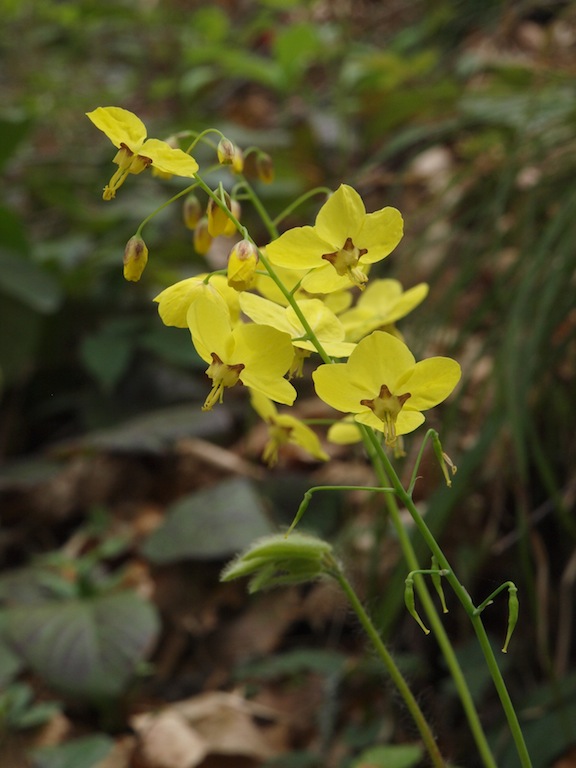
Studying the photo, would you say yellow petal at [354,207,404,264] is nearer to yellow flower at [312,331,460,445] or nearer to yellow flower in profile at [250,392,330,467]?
yellow flower at [312,331,460,445]

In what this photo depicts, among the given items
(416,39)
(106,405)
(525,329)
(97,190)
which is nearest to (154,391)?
(106,405)

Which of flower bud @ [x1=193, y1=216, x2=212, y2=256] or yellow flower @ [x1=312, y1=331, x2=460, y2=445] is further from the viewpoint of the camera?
flower bud @ [x1=193, y1=216, x2=212, y2=256]

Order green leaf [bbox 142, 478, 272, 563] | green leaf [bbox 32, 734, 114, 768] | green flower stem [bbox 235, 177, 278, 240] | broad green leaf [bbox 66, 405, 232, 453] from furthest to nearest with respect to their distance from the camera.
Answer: broad green leaf [bbox 66, 405, 232, 453]
green leaf [bbox 142, 478, 272, 563]
green leaf [bbox 32, 734, 114, 768]
green flower stem [bbox 235, 177, 278, 240]

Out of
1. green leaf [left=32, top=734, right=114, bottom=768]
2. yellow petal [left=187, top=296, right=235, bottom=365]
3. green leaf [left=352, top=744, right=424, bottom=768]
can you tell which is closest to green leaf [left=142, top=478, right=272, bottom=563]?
green leaf [left=32, top=734, right=114, bottom=768]

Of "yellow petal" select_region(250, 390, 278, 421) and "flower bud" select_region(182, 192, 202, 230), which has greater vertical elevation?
"flower bud" select_region(182, 192, 202, 230)

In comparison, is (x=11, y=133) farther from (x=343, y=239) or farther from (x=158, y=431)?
(x=343, y=239)

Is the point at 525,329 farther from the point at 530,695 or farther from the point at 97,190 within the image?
the point at 97,190

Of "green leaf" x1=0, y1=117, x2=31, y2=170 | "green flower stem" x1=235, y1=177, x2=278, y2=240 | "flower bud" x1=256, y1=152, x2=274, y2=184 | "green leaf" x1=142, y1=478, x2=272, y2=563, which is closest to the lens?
"green flower stem" x1=235, y1=177, x2=278, y2=240

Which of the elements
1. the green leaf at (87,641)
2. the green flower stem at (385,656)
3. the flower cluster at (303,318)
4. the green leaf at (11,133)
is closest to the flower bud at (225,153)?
the flower cluster at (303,318)
